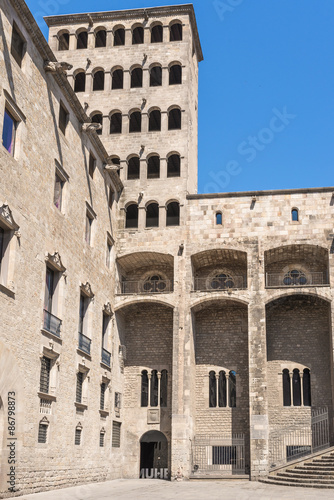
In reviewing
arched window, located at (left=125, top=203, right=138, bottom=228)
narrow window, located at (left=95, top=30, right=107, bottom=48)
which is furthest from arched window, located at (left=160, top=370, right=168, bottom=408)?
narrow window, located at (left=95, top=30, right=107, bottom=48)

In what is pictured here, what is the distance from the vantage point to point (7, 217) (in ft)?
57.8

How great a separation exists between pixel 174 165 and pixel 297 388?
13577 millimetres

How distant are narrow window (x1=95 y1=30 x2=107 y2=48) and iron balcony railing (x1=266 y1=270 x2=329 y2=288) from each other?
53.9 ft

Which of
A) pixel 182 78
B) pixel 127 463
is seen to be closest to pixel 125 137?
pixel 182 78

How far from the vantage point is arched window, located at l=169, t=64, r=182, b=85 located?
114ft

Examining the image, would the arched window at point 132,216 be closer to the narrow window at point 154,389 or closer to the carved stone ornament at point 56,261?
the narrow window at point 154,389

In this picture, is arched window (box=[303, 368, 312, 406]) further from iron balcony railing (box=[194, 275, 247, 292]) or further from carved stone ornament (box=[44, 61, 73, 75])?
carved stone ornament (box=[44, 61, 73, 75])

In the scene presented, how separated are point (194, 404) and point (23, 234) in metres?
14.5

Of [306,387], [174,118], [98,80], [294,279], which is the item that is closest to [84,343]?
[306,387]

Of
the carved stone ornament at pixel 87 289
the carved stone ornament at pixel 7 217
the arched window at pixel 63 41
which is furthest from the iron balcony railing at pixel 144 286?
the arched window at pixel 63 41

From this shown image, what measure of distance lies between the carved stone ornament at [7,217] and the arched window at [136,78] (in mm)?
18609

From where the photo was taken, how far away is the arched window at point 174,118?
34.4m

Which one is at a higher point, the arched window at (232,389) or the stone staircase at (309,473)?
the arched window at (232,389)

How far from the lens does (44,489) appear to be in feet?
63.3
